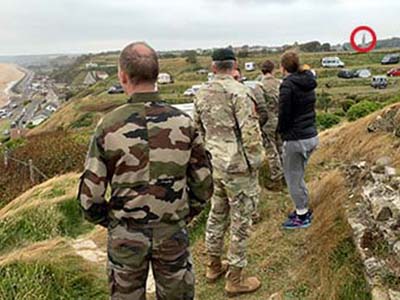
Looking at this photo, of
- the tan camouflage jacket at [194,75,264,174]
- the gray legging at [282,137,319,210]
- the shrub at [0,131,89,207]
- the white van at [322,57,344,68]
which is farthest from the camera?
the white van at [322,57,344,68]

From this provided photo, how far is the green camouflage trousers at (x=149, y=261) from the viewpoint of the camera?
2469mm

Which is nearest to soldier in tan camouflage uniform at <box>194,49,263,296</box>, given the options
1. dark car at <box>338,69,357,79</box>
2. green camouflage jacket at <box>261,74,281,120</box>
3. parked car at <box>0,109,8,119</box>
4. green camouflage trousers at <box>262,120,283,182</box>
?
green camouflage jacket at <box>261,74,281,120</box>

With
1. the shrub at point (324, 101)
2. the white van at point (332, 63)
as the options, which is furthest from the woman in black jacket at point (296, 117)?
the white van at point (332, 63)

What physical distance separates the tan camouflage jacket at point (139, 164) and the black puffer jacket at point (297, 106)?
1.92m

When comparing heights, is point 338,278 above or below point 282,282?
above

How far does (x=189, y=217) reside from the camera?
2652mm

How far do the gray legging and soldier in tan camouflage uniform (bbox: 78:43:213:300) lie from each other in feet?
A: 6.38

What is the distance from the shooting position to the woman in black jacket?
4273 millimetres

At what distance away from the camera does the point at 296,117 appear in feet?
14.2

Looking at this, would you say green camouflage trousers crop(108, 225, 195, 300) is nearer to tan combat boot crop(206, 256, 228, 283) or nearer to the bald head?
the bald head

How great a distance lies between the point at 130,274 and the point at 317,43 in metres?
74.7

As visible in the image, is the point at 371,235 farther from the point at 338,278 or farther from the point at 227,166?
the point at 227,166

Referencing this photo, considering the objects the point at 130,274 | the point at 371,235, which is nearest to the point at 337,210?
the point at 371,235

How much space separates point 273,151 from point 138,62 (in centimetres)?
366
